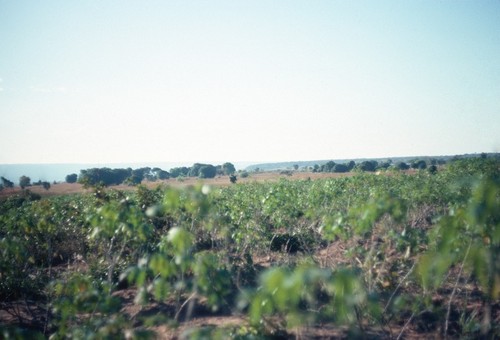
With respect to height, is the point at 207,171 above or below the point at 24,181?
above

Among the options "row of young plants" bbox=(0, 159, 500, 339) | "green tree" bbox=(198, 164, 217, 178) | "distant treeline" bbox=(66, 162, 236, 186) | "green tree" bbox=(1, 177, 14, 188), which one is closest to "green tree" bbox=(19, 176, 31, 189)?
"green tree" bbox=(1, 177, 14, 188)

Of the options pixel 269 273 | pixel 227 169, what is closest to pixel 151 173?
pixel 227 169

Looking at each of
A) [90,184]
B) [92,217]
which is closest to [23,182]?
[90,184]

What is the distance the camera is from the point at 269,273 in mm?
1505

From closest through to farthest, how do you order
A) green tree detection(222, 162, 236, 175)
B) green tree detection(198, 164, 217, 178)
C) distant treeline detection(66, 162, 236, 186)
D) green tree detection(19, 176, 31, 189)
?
green tree detection(19, 176, 31, 189)
distant treeline detection(66, 162, 236, 186)
green tree detection(198, 164, 217, 178)
green tree detection(222, 162, 236, 175)

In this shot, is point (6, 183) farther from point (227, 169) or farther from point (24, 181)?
point (227, 169)

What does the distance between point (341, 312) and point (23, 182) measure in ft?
236

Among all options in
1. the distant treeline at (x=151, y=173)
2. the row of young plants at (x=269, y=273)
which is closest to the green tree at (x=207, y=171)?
the distant treeline at (x=151, y=173)

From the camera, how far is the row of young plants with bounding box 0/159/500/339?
1965 mm

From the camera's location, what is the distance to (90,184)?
6.24 m

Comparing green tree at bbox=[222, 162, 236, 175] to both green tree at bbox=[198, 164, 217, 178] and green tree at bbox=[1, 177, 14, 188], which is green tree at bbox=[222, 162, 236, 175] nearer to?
green tree at bbox=[198, 164, 217, 178]

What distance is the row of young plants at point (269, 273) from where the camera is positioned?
196cm

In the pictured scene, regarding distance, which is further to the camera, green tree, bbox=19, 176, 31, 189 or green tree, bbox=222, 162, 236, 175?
green tree, bbox=222, 162, 236, 175

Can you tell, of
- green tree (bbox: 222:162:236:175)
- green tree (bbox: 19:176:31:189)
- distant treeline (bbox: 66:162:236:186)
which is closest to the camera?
green tree (bbox: 19:176:31:189)
